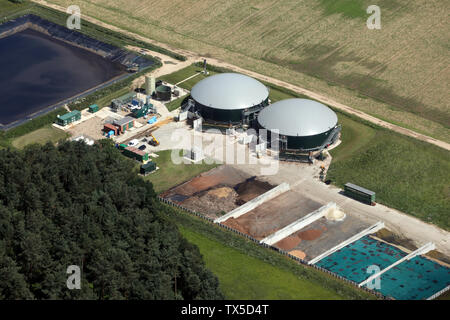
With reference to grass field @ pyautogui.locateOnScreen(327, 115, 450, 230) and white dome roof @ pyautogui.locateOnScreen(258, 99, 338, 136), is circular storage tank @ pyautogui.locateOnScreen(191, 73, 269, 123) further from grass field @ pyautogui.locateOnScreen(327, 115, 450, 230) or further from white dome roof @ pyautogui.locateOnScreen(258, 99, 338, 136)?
grass field @ pyautogui.locateOnScreen(327, 115, 450, 230)

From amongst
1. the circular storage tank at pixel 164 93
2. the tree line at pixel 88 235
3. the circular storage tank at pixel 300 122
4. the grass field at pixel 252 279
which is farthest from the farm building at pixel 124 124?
the grass field at pixel 252 279

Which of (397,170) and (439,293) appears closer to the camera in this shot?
(439,293)

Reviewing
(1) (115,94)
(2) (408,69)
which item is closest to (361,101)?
(2) (408,69)

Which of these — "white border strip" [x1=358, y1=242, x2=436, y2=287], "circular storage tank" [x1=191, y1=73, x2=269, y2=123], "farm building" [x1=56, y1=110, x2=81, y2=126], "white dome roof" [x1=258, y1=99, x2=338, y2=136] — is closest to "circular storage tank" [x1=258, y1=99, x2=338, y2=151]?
"white dome roof" [x1=258, y1=99, x2=338, y2=136]

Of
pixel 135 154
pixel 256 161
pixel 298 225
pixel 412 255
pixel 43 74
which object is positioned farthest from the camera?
pixel 43 74

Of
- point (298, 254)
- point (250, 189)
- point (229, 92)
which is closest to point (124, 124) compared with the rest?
point (229, 92)

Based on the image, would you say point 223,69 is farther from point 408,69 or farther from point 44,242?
point 44,242

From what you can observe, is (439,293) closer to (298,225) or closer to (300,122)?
(298,225)
